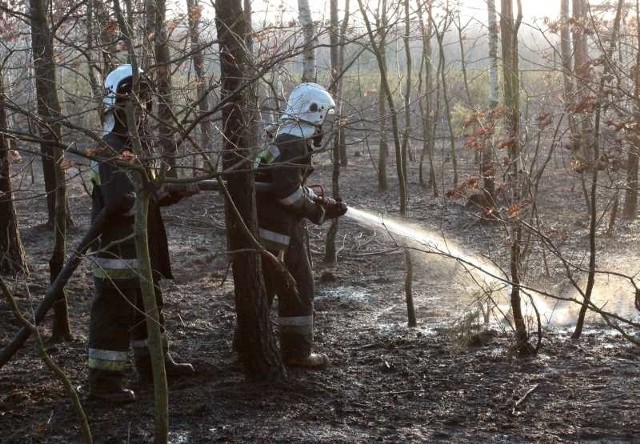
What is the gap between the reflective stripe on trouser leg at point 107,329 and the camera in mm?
4934

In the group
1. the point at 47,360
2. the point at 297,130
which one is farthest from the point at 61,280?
the point at 297,130

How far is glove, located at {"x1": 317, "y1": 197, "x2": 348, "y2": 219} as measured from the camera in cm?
586

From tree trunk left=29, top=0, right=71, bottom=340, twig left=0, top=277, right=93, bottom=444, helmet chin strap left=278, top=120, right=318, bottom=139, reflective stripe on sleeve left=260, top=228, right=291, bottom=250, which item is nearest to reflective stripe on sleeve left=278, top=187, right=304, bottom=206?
reflective stripe on sleeve left=260, top=228, right=291, bottom=250

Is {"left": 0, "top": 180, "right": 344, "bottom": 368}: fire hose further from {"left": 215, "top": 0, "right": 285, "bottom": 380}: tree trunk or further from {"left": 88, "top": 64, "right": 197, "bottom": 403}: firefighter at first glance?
{"left": 215, "top": 0, "right": 285, "bottom": 380}: tree trunk

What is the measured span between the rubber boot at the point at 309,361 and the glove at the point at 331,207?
3.27 feet

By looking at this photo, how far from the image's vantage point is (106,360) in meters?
4.93

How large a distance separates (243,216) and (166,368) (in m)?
1.22

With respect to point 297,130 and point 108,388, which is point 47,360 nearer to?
point 108,388

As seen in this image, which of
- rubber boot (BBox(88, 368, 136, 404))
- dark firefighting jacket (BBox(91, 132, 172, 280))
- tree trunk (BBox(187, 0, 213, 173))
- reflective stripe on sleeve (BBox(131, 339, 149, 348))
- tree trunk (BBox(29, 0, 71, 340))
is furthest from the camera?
tree trunk (BBox(29, 0, 71, 340))

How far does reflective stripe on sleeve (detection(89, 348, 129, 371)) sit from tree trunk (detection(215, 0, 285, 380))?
Result: 73 centimetres

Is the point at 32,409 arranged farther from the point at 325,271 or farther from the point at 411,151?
the point at 411,151

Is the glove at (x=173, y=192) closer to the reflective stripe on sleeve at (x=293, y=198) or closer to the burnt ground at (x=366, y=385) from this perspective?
the burnt ground at (x=366, y=385)

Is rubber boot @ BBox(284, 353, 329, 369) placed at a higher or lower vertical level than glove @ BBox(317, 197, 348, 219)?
lower

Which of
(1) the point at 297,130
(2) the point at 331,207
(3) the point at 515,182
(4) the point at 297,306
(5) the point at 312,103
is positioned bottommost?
(4) the point at 297,306
